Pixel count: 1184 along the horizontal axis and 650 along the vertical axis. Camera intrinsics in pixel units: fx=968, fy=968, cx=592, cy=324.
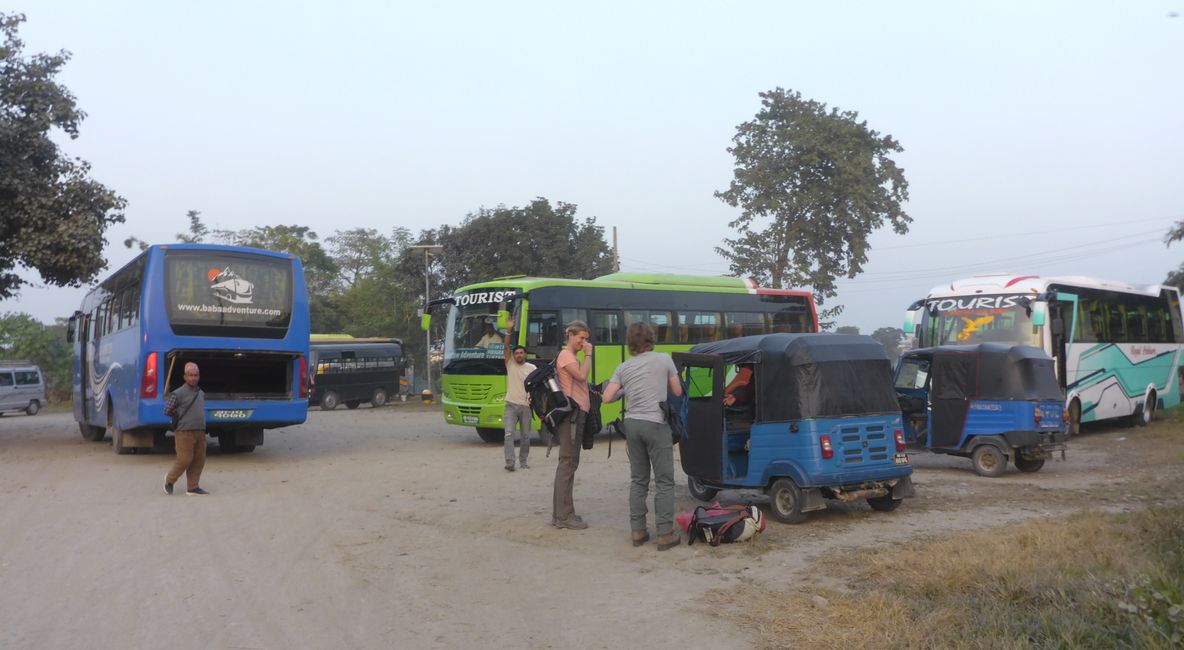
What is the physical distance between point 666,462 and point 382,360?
32.8 meters

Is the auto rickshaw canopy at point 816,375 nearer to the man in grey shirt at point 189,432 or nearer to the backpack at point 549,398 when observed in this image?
the backpack at point 549,398

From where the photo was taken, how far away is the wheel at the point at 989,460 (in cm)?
1302

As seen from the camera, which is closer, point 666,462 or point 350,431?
point 666,462

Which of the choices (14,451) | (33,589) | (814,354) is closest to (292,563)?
(33,589)

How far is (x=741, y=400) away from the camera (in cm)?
1020

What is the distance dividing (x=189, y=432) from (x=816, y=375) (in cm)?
745

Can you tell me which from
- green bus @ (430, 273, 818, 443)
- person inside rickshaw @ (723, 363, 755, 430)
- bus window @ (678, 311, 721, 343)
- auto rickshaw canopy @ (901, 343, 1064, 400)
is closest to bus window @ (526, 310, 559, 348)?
green bus @ (430, 273, 818, 443)

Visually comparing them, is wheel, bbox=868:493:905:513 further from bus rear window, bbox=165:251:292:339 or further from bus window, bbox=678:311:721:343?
bus window, bbox=678:311:721:343

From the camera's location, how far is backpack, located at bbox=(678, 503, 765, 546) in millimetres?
8281

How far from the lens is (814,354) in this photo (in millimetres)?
9438

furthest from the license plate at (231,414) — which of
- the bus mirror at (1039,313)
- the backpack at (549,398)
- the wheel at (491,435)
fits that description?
the bus mirror at (1039,313)

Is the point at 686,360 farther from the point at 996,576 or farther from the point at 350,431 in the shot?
the point at 350,431

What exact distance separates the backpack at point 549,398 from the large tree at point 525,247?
36682mm

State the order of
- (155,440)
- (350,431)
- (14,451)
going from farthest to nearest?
(350,431), (14,451), (155,440)
